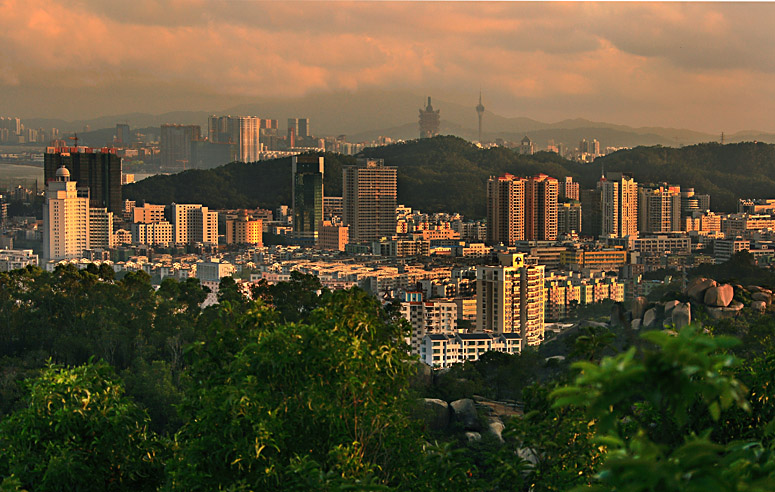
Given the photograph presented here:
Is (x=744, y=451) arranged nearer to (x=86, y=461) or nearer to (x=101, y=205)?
(x=86, y=461)

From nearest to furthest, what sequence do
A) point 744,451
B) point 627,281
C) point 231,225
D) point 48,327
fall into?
point 744,451, point 48,327, point 627,281, point 231,225

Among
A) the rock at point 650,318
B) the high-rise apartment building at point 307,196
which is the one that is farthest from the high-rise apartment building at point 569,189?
the rock at point 650,318

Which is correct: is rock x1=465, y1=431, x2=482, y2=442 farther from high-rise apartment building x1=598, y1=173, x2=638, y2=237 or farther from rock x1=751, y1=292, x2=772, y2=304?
high-rise apartment building x1=598, y1=173, x2=638, y2=237

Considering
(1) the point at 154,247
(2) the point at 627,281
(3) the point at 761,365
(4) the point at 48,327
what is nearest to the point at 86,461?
(3) the point at 761,365

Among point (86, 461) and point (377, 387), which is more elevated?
point (377, 387)

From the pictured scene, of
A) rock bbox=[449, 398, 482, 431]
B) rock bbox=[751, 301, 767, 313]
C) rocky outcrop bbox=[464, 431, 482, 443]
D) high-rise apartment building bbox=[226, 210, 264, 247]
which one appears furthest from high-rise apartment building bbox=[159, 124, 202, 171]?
rocky outcrop bbox=[464, 431, 482, 443]

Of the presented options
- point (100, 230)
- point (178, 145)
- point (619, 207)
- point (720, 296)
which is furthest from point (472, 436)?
point (178, 145)

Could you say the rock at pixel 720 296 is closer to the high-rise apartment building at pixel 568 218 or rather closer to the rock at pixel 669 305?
the rock at pixel 669 305
